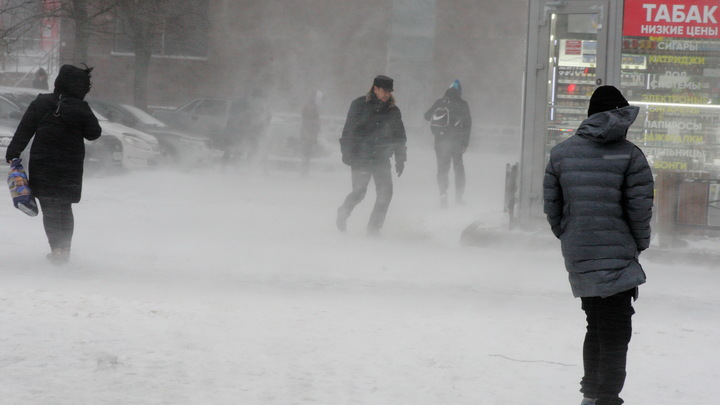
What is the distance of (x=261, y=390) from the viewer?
186 inches

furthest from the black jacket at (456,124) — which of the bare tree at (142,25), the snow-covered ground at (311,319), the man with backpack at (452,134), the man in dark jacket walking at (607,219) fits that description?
the bare tree at (142,25)

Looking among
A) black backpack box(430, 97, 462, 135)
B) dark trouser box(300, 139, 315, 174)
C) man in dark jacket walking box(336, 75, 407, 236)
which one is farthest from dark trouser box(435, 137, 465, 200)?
dark trouser box(300, 139, 315, 174)

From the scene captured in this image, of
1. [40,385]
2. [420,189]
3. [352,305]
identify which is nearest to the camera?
[40,385]

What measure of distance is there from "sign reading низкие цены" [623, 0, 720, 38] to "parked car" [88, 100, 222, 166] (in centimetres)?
1051

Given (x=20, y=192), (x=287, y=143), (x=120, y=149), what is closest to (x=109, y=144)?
(x=120, y=149)

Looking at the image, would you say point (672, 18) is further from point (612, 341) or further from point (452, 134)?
point (612, 341)

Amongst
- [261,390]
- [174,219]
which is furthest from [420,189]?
[261,390]

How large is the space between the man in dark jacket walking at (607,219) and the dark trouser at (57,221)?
4.45 metres

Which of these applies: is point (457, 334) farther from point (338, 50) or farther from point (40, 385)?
point (338, 50)

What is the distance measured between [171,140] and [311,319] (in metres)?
12.9

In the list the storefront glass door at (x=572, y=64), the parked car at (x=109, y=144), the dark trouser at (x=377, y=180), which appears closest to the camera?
the storefront glass door at (x=572, y=64)

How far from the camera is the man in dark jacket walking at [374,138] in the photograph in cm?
967

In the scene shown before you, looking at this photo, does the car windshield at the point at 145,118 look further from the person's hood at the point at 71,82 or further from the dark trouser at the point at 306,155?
the person's hood at the point at 71,82

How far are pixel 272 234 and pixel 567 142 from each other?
19.9 ft
